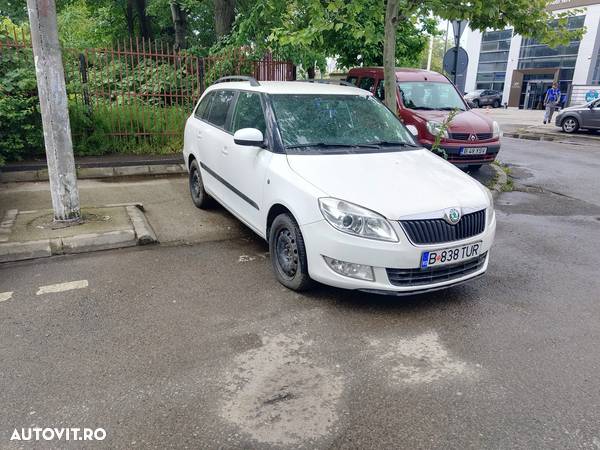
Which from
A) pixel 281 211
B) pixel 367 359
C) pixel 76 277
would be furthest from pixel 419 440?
pixel 76 277

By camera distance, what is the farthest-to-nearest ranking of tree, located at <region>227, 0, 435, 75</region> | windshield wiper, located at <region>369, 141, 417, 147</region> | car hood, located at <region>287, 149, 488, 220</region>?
tree, located at <region>227, 0, 435, 75</region> < windshield wiper, located at <region>369, 141, 417, 147</region> < car hood, located at <region>287, 149, 488, 220</region>

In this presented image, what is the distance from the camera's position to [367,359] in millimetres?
3219

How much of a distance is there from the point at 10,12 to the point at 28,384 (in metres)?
23.8

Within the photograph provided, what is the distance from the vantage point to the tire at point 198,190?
6.33m

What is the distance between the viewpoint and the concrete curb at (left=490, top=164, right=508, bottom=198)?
8312mm

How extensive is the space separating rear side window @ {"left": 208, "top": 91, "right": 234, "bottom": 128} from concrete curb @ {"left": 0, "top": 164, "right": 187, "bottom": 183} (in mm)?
2987

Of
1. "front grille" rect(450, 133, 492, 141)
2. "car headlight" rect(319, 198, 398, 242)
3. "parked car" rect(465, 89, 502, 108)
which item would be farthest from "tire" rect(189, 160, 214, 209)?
"parked car" rect(465, 89, 502, 108)

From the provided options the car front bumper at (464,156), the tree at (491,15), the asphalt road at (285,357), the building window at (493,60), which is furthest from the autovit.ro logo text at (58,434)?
the building window at (493,60)

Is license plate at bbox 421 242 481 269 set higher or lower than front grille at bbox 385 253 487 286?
higher

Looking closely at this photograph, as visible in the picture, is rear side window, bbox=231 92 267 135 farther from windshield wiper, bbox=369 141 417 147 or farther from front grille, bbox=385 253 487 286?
front grille, bbox=385 253 487 286

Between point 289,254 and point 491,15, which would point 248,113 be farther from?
point 491,15

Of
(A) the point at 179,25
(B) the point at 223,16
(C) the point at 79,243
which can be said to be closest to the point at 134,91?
(B) the point at 223,16

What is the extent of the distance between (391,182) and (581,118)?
17258 millimetres

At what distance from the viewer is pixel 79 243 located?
4.98 metres
